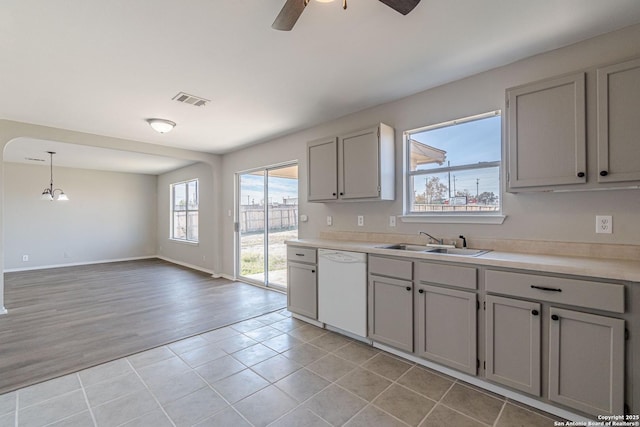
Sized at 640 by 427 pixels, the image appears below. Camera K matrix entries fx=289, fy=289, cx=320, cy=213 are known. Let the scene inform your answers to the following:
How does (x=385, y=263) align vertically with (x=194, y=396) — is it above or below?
above

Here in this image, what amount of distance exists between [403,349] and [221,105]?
10.4ft

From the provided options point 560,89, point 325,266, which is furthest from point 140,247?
point 560,89

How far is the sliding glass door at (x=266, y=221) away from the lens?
15.6 ft

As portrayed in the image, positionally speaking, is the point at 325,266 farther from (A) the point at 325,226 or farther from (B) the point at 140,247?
(B) the point at 140,247

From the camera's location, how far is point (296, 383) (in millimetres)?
2207

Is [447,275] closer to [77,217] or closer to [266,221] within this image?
[266,221]

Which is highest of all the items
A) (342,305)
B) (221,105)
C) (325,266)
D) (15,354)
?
(221,105)

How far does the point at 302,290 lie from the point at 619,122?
3.02m

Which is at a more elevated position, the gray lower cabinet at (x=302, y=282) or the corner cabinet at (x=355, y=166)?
the corner cabinet at (x=355, y=166)

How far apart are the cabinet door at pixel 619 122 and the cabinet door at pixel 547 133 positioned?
9cm

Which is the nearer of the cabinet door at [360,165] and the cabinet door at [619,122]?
the cabinet door at [619,122]

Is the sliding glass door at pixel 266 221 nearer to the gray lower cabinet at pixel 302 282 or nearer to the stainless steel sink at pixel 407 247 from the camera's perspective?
the gray lower cabinet at pixel 302 282

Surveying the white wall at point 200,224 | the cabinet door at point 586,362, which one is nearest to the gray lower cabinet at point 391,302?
the cabinet door at point 586,362

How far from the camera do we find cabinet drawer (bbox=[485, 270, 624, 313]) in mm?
1603
